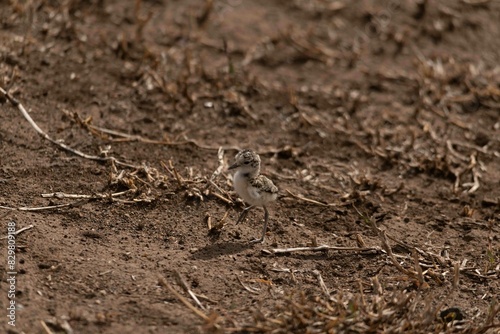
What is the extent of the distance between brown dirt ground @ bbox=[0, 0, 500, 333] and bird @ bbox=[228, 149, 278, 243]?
1.08 ft

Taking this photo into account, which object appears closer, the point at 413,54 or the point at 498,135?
the point at 498,135

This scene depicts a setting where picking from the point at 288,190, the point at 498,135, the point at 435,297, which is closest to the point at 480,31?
the point at 498,135

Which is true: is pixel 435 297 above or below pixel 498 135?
above

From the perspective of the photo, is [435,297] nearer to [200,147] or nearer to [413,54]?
[200,147]

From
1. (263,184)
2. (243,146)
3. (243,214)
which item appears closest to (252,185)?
(263,184)

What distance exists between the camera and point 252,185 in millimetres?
6785

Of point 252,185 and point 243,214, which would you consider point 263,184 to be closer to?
point 252,185

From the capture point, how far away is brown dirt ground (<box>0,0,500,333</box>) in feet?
20.5

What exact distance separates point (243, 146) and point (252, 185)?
1.75 m

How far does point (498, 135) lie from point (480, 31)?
8.12ft

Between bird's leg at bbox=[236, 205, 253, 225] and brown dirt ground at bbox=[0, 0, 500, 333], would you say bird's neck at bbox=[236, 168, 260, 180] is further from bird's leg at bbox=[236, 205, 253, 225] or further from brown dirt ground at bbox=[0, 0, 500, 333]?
brown dirt ground at bbox=[0, 0, 500, 333]

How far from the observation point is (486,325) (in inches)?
234

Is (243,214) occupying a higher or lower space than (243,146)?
higher

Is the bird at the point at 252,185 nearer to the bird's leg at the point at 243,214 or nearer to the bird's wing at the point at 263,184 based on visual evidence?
the bird's wing at the point at 263,184
